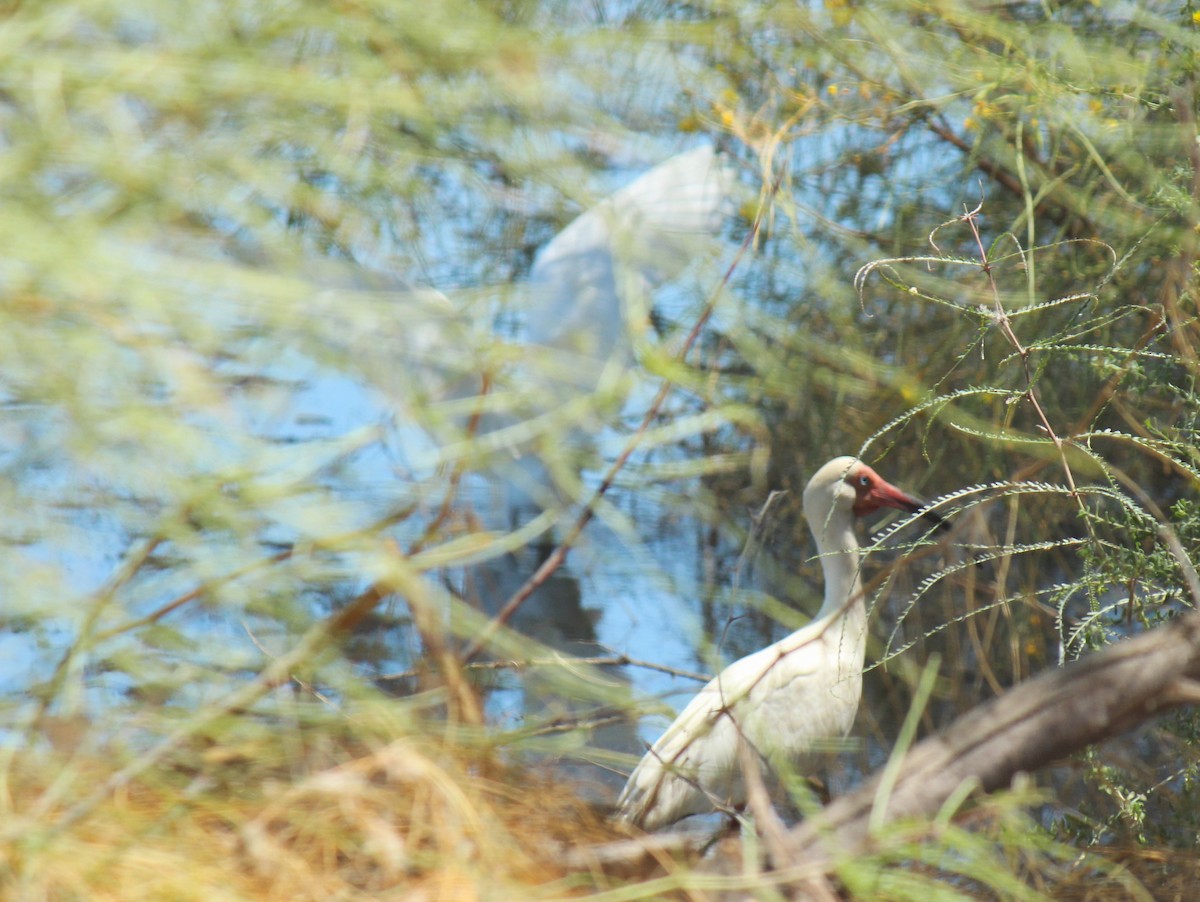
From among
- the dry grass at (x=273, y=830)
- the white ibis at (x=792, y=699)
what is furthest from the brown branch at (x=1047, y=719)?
the white ibis at (x=792, y=699)

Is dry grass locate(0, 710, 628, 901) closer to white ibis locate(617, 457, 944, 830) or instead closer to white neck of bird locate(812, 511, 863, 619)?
white ibis locate(617, 457, 944, 830)

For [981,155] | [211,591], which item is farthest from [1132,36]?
[211,591]

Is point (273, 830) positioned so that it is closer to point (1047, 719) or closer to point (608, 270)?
point (1047, 719)

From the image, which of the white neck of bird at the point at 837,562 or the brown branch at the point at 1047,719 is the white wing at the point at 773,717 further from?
the brown branch at the point at 1047,719

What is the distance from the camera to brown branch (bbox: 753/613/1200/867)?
35cm

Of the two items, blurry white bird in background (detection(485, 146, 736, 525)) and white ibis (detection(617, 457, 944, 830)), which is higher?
blurry white bird in background (detection(485, 146, 736, 525))

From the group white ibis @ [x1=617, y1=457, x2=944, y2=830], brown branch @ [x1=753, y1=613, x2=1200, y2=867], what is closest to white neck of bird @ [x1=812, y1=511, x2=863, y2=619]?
white ibis @ [x1=617, y1=457, x2=944, y2=830]

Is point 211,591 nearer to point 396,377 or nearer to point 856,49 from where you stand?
point 396,377

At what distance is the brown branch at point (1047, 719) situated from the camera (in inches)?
13.9

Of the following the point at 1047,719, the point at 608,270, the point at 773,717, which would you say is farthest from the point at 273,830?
the point at 773,717

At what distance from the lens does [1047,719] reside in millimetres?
356

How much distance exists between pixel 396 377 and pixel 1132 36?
1.87ft

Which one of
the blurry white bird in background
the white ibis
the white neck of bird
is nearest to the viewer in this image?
the blurry white bird in background

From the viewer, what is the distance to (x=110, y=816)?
0.28 metres
